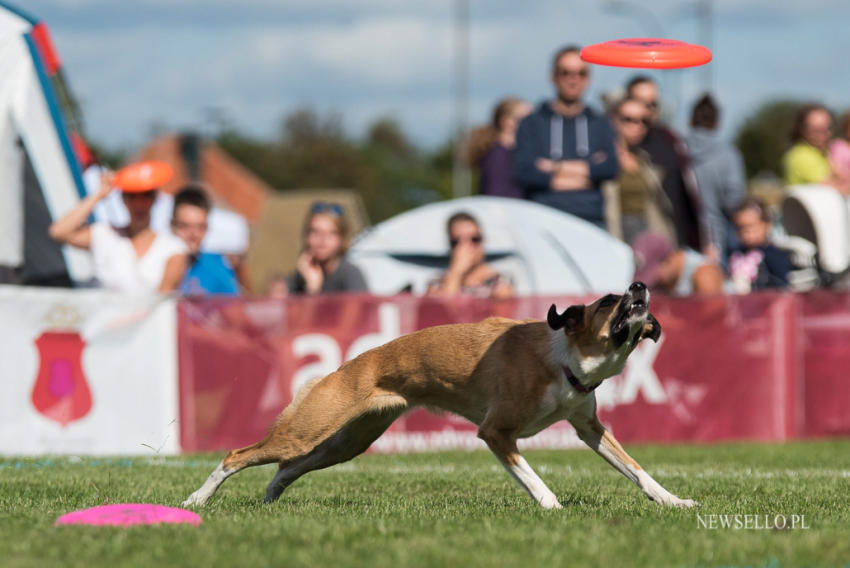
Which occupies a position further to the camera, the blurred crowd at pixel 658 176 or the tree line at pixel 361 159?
the tree line at pixel 361 159

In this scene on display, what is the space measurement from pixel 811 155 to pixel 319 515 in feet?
33.7

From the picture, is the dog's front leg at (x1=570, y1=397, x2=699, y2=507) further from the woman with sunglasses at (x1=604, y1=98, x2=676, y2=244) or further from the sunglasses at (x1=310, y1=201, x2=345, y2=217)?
the woman with sunglasses at (x1=604, y1=98, x2=676, y2=244)

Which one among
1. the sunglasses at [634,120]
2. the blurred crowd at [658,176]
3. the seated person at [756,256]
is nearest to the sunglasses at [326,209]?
the blurred crowd at [658,176]

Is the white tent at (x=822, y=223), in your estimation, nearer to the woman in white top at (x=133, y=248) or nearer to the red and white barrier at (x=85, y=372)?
the woman in white top at (x=133, y=248)

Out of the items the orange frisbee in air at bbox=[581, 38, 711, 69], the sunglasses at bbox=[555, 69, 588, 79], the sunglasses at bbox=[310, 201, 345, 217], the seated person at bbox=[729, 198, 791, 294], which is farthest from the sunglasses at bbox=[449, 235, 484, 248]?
the orange frisbee in air at bbox=[581, 38, 711, 69]

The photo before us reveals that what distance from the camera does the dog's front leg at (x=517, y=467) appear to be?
655 centimetres

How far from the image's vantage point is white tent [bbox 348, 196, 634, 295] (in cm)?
1355

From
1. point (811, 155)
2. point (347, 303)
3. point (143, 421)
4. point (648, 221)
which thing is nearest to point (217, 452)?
point (143, 421)

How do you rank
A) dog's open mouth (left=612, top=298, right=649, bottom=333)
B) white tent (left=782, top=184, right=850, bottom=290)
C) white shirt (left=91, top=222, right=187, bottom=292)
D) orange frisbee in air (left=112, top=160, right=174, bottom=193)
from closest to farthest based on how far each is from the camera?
dog's open mouth (left=612, top=298, right=649, bottom=333) → orange frisbee in air (left=112, top=160, right=174, bottom=193) → white shirt (left=91, top=222, right=187, bottom=292) → white tent (left=782, top=184, right=850, bottom=290)

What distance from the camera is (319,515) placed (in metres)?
6.30

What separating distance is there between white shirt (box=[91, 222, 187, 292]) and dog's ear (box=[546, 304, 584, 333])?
559 cm

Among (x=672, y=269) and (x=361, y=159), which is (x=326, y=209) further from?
(x=361, y=159)

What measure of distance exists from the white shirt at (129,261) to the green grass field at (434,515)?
1.97 m

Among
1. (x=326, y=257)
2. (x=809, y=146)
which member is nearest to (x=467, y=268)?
(x=326, y=257)
